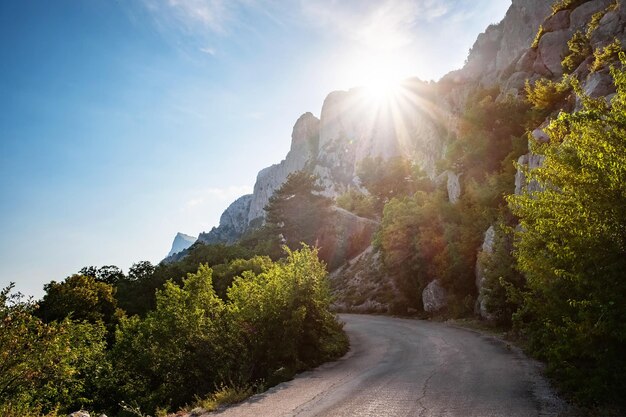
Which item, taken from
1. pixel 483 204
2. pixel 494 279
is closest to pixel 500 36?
pixel 483 204

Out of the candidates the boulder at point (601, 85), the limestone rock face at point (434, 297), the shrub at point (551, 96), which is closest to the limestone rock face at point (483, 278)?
the limestone rock face at point (434, 297)

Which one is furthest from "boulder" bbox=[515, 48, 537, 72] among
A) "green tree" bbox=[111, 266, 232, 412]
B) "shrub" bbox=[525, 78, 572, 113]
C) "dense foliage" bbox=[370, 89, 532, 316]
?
"green tree" bbox=[111, 266, 232, 412]

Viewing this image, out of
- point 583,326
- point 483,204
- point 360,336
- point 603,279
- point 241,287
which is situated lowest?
point 360,336

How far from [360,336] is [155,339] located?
12.2 metres

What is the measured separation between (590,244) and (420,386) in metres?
6.50

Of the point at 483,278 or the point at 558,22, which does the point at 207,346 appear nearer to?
the point at 483,278

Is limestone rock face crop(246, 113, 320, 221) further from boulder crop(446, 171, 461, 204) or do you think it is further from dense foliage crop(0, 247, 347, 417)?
dense foliage crop(0, 247, 347, 417)

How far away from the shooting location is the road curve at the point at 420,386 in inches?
374

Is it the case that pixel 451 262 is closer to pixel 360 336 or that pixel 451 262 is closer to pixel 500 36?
pixel 360 336

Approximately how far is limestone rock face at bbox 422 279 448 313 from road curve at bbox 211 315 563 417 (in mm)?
11501

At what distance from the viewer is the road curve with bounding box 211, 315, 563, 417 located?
9.49m

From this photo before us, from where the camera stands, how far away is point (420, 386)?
1158 centimetres

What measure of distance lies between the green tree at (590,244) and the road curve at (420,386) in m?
1.60

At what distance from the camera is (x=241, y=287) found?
59.1ft
